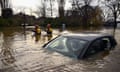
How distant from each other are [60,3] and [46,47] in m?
38.7

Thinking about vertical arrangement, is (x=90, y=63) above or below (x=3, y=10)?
below

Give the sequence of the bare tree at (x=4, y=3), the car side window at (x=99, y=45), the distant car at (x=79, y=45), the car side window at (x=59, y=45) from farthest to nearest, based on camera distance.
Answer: the bare tree at (x=4, y=3), the car side window at (x=59, y=45), the car side window at (x=99, y=45), the distant car at (x=79, y=45)

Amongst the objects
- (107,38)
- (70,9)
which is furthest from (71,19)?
(107,38)

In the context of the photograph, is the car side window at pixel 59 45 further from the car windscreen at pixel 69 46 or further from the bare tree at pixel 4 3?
Result: the bare tree at pixel 4 3

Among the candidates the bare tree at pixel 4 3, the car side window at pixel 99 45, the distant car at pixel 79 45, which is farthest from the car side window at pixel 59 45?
the bare tree at pixel 4 3

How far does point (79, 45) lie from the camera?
20.1 feet

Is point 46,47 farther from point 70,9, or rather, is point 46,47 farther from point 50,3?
point 50,3

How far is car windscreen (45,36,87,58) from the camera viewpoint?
19.7 ft

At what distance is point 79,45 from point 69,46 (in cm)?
35

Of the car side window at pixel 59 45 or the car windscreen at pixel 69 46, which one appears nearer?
the car windscreen at pixel 69 46

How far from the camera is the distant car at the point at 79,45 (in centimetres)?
596

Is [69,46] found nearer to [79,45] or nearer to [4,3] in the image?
[79,45]

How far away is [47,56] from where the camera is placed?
235 inches

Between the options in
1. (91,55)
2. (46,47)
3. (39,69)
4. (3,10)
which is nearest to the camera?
(39,69)
